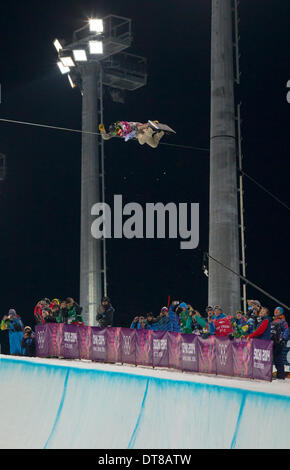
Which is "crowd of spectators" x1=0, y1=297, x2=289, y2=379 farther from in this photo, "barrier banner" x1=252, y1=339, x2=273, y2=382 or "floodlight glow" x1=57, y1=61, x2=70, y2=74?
"floodlight glow" x1=57, y1=61, x2=70, y2=74

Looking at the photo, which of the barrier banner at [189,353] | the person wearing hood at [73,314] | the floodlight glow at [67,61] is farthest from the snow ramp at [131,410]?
the floodlight glow at [67,61]

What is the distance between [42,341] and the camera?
18.4 meters

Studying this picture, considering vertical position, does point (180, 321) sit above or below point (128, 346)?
above

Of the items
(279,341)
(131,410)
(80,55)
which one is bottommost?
(131,410)

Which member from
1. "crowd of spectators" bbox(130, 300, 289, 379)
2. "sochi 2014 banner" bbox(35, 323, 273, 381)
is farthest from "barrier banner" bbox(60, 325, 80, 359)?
"crowd of spectators" bbox(130, 300, 289, 379)

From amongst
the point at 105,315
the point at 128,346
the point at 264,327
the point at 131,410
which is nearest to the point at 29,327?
the point at 105,315

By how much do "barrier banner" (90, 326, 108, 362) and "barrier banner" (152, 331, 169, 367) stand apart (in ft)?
5.34

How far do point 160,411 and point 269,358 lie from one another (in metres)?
3.95

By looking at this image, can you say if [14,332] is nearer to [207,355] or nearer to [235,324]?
[235,324]

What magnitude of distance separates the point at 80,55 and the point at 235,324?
42.5ft

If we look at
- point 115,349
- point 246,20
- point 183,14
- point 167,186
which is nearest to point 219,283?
point 115,349

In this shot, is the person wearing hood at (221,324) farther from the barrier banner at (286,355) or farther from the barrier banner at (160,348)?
the barrier banner at (286,355)

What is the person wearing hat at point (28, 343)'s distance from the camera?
18.2 metres

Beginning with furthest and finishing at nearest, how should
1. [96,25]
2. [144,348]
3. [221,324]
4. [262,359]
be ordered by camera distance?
[96,25] → [144,348] → [221,324] → [262,359]
